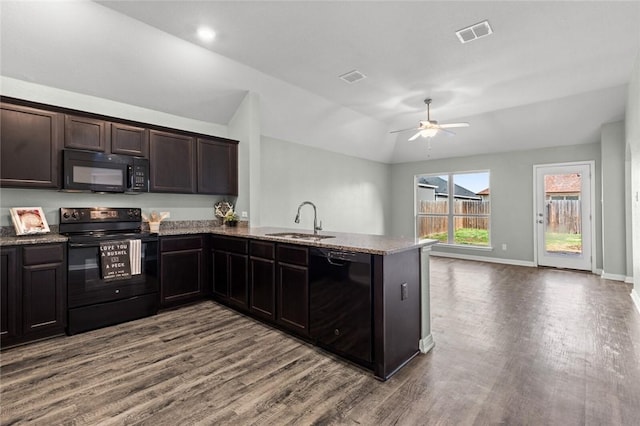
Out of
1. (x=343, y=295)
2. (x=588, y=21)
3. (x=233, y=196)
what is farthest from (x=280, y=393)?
(x=588, y=21)

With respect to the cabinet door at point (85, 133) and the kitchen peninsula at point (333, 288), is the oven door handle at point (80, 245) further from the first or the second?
the cabinet door at point (85, 133)

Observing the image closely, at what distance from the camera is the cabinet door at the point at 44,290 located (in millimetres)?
2727

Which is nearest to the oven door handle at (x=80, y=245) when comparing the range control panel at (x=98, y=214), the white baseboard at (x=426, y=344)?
the range control panel at (x=98, y=214)

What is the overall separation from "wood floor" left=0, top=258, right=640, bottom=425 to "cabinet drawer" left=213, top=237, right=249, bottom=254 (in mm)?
748

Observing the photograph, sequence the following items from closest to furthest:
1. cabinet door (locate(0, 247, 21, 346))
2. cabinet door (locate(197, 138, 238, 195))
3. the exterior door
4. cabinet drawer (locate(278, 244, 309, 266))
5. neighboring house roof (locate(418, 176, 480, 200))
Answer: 1. cabinet door (locate(0, 247, 21, 346))
2. cabinet drawer (locate(278, 244, 309, 266))
3. cabinet door (locate(197, 138, 238, 195))
4. the exterior door
5. neighboring house roof (locate(418, 176, 480, 200))

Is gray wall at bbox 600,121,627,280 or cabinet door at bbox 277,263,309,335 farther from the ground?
gray wall at bbox 600,121,627,280

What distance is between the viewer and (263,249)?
3.14 m

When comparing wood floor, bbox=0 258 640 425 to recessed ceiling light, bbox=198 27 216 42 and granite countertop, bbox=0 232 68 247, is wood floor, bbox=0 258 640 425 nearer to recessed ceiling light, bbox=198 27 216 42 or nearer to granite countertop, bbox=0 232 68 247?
granite countertop, bbox=0 232 68 247

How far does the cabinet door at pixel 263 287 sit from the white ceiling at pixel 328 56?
93.6 inches

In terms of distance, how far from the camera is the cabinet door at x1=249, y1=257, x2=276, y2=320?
3.05 meters

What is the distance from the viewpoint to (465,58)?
3.64m

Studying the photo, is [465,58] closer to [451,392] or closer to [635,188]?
[635,188]

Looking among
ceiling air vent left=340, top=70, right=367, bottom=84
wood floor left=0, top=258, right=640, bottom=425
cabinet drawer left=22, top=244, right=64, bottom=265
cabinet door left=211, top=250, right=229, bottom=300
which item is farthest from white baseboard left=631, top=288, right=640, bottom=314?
cabinet drawer left=22, top=244, right=64, bottom=265

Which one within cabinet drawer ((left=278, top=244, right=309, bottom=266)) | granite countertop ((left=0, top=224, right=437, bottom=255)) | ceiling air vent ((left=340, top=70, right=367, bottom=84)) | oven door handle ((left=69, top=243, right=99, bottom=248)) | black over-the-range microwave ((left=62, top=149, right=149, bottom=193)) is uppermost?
ceiling air vent ((left=340, top=70, right=367, bottom=84))
